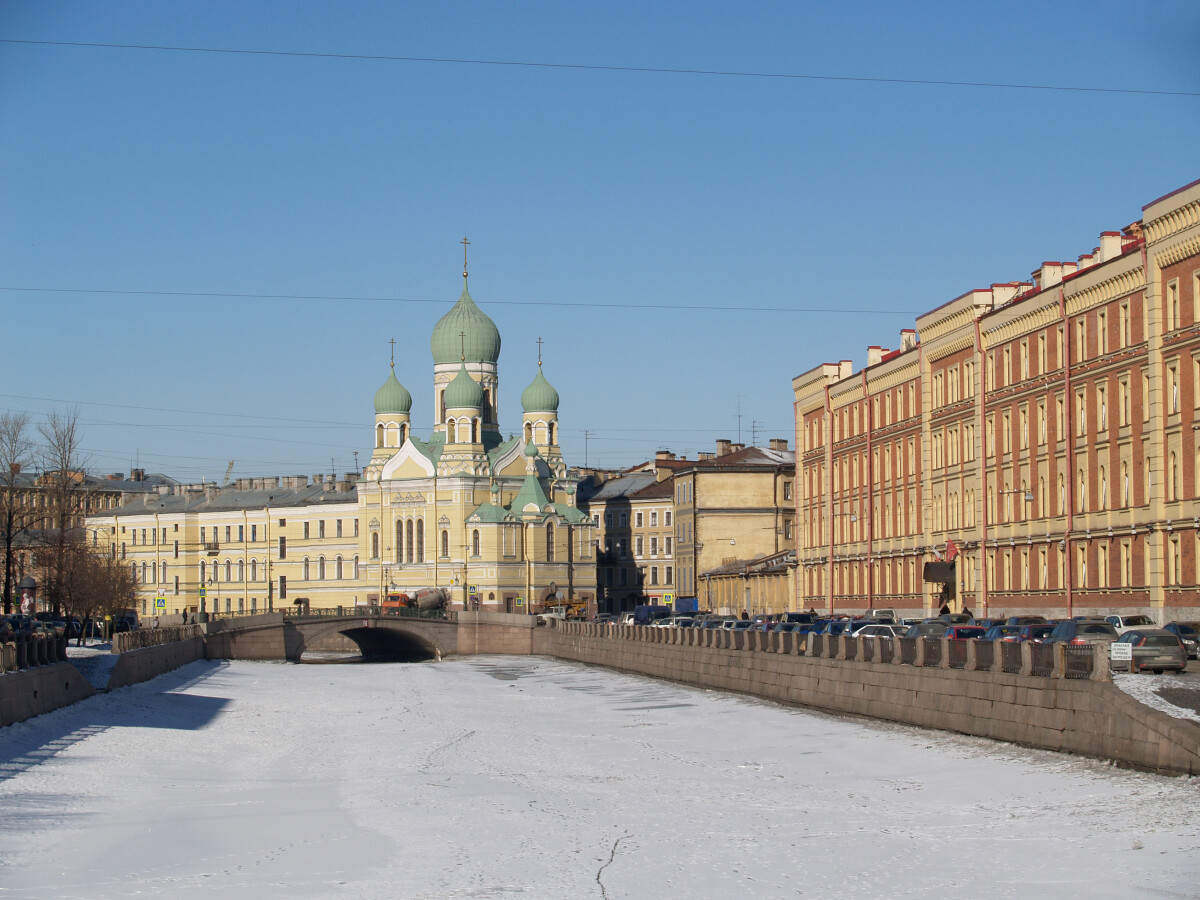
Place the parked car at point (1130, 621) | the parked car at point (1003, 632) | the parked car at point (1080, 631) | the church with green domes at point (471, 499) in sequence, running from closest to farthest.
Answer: the parked car at point (1080, 631) → the parked car at point (1003, 632) → the parked car at point (1130, 621) → the church with green domes at point (471, 499)

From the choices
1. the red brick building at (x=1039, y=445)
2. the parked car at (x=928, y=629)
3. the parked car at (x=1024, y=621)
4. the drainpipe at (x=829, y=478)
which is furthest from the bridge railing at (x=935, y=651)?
the drainpipe at (x=829, y=478)

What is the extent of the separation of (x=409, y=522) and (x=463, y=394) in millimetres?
10339

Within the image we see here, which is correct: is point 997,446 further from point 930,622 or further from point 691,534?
point 691,534

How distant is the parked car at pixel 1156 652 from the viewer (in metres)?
35.0

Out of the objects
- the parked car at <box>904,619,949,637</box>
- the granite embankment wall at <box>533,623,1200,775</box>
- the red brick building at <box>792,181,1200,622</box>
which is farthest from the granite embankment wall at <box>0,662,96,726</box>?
the red brick building at <box>792,181,1200,622</box>

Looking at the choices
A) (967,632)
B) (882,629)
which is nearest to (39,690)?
(967,632)

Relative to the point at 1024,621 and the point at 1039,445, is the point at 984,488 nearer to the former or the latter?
the point at 1039,445

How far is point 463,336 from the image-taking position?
5423 inches

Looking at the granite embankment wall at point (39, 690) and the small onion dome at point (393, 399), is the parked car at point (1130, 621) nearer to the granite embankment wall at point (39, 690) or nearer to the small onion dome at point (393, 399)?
the granite embankment wall at point (39, 690)

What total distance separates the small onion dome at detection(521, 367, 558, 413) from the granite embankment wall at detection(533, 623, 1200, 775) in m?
78.6

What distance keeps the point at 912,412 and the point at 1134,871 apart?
54.0 m

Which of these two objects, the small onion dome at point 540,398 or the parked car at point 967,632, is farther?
the small onion dome at point 540,398

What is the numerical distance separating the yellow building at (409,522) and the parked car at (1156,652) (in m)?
89.6

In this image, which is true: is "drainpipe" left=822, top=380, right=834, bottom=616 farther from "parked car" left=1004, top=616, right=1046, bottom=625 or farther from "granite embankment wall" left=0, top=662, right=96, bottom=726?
"granite embankment wall" left=0, top=662, right=96, bottom=726
